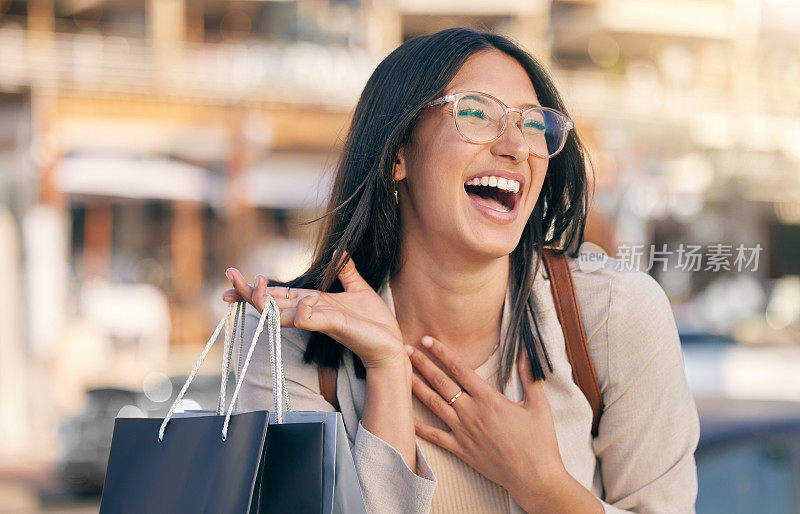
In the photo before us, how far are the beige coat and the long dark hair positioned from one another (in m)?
0.08

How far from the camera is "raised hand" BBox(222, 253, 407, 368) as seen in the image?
1775 millimetres

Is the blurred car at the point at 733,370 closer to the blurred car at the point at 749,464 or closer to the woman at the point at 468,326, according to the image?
the blurred car at the point at 749,464

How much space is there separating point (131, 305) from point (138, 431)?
39.9 ft

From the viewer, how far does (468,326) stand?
2076 mm

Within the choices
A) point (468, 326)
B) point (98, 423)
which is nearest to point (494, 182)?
point (468, 326)

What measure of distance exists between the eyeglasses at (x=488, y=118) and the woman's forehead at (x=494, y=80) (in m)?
0.04

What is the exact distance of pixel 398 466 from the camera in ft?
5.98

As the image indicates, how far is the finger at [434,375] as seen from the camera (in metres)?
1.96

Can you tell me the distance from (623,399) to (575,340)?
0.55ft

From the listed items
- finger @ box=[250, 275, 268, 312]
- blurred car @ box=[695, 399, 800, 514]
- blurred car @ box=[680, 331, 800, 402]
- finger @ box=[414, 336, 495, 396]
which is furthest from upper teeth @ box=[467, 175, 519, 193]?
blurred car @ box=[680, 331, 800, 402]

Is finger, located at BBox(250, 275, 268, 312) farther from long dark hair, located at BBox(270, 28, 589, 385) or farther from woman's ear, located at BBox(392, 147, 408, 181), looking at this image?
woman's ear, located at BBox(392, 147, 408, 181)

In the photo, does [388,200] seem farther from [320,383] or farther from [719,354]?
[719,354]

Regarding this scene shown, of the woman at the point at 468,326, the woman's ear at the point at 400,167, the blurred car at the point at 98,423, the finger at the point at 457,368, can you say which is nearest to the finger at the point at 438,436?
the woman at the point at 468,326

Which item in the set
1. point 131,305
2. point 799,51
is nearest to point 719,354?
point 131,305
